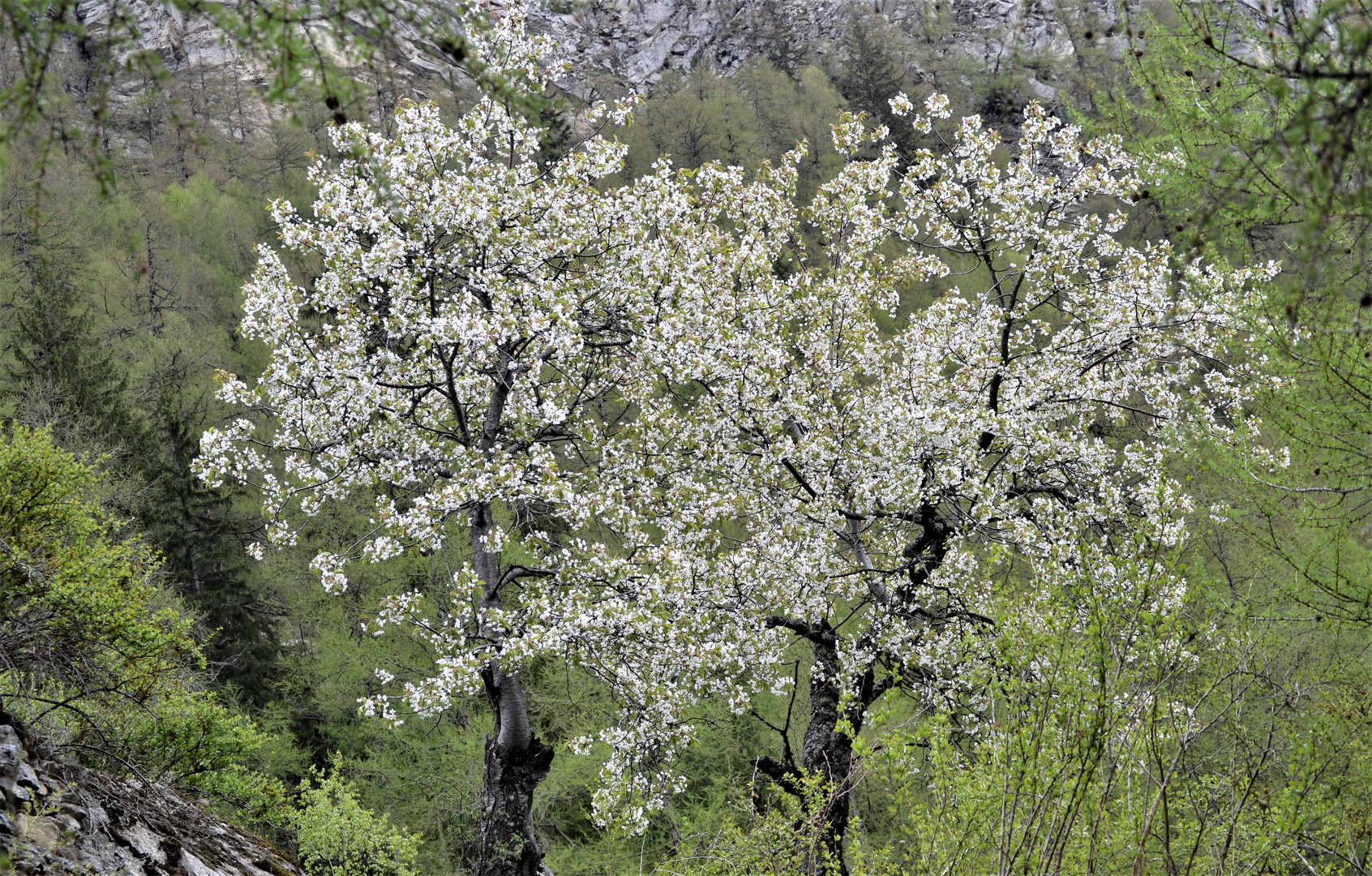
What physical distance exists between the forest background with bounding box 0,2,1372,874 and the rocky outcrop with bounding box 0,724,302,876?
437 millimetres

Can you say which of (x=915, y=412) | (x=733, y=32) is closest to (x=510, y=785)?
(x=915, y=412)

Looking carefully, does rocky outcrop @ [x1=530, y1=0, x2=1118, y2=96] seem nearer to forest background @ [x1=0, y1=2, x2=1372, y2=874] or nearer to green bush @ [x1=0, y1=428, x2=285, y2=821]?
forest background @ [x1=0, y1=2, x2=1372, y2=874]

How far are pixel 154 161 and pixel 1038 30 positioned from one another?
5832 cm

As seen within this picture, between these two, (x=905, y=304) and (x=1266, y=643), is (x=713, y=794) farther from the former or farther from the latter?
(x=905, y=304)

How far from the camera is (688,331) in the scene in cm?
698

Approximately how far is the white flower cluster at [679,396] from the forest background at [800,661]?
3.29ft

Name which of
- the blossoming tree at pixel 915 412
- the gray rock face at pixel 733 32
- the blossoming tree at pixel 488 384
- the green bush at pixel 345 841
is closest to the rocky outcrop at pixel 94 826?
the blossoming tree at pixel 488 384

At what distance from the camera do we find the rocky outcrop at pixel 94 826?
150 inches

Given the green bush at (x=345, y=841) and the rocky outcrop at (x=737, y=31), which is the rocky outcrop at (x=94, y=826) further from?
the rocky outcrop at (x=737, y=31)

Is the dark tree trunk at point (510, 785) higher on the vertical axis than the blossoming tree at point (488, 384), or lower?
lower

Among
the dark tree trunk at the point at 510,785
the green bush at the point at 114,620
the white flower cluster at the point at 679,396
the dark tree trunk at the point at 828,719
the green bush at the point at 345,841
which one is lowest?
the green bush at the point at 345,841

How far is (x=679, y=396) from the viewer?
7918mm

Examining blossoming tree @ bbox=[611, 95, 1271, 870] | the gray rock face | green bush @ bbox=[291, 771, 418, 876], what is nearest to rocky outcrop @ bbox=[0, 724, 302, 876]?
blossoming tree @ bbox=[611, 95, 1271, 870]

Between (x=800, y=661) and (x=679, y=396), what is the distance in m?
6.24
